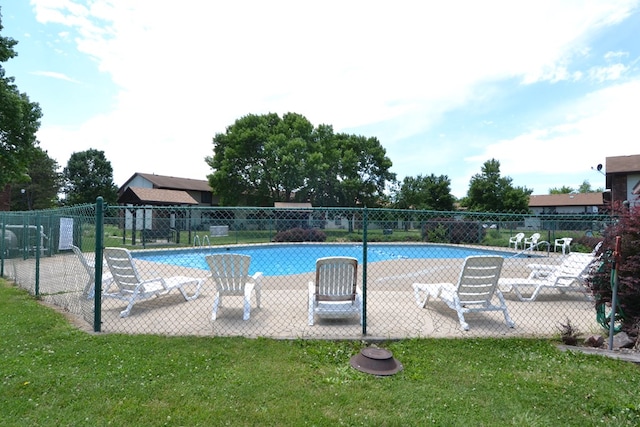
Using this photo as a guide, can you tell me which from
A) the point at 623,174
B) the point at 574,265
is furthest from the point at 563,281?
the point at 623,174

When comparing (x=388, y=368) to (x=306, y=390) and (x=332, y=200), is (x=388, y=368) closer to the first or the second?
(x=306, y=390)

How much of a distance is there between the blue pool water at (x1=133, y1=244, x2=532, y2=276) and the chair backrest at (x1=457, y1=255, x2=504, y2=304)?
839 centimetres

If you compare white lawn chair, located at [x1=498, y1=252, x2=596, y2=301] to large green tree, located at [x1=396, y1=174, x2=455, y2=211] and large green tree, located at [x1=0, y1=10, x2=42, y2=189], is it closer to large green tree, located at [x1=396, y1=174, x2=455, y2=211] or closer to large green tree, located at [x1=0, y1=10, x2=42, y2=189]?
large green tree, located at [x1=0, y1=10, x2=42, y2=189]

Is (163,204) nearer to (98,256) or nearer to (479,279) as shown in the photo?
(98,256)

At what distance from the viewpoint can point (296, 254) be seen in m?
16.7

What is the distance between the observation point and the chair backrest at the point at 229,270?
203 inches

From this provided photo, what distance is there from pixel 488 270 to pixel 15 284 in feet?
30.0

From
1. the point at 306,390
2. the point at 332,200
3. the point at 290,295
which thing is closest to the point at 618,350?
the point at 306,390

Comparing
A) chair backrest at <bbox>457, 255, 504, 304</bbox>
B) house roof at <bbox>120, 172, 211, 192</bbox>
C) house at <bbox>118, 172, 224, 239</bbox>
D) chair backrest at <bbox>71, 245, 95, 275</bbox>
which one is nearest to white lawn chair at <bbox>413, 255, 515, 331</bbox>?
chair backrest at <bbox>457, 255, 504, 304</bbox>

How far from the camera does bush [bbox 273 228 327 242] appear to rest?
752 inches

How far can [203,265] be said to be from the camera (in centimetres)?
1273

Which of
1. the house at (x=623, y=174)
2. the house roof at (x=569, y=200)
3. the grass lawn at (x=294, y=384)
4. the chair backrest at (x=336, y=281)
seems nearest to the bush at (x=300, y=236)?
the chair backrest at (x=336, y=281)

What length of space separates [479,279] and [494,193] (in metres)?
35.5

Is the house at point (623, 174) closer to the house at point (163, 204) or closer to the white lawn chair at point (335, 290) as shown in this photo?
the house at point (163, 204)
